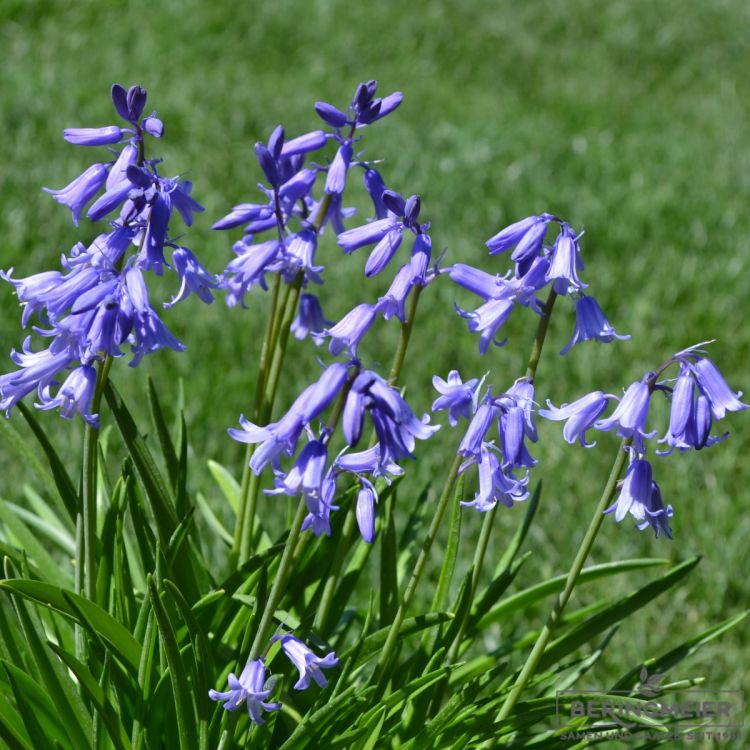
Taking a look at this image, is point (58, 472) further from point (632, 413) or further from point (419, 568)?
point (632, 413)

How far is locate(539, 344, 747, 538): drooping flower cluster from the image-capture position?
169 cm

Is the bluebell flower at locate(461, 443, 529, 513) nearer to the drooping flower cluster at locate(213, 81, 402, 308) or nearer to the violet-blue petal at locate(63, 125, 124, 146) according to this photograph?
the drooping flower cluster at locate(213, 81, 402, 308)

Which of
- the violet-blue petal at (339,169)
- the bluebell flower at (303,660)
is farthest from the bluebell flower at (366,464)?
the violet-blue petal at (339,169)

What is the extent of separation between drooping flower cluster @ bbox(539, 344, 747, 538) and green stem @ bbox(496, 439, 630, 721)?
0.02 meters

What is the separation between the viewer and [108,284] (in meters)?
1.67

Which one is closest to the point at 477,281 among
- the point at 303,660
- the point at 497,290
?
the point at 497,290

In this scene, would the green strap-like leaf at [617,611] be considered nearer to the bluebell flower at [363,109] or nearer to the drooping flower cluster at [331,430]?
the drooping flower cluster at [331,430]

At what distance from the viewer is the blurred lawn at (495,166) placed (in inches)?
157

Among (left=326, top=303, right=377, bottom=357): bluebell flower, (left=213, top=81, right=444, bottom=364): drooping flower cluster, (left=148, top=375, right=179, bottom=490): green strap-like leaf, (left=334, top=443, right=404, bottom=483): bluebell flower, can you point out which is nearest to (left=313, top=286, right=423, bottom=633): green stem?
(left=213, top=81, right=444, bottom=364): drooping flower cluster

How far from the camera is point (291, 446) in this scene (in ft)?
5.10

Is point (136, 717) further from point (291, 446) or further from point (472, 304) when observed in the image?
point (472, 304)

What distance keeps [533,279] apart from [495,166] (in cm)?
507

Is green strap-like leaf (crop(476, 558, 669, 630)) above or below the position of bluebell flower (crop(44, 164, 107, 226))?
below

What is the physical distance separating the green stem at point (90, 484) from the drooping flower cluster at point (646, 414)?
74cm
